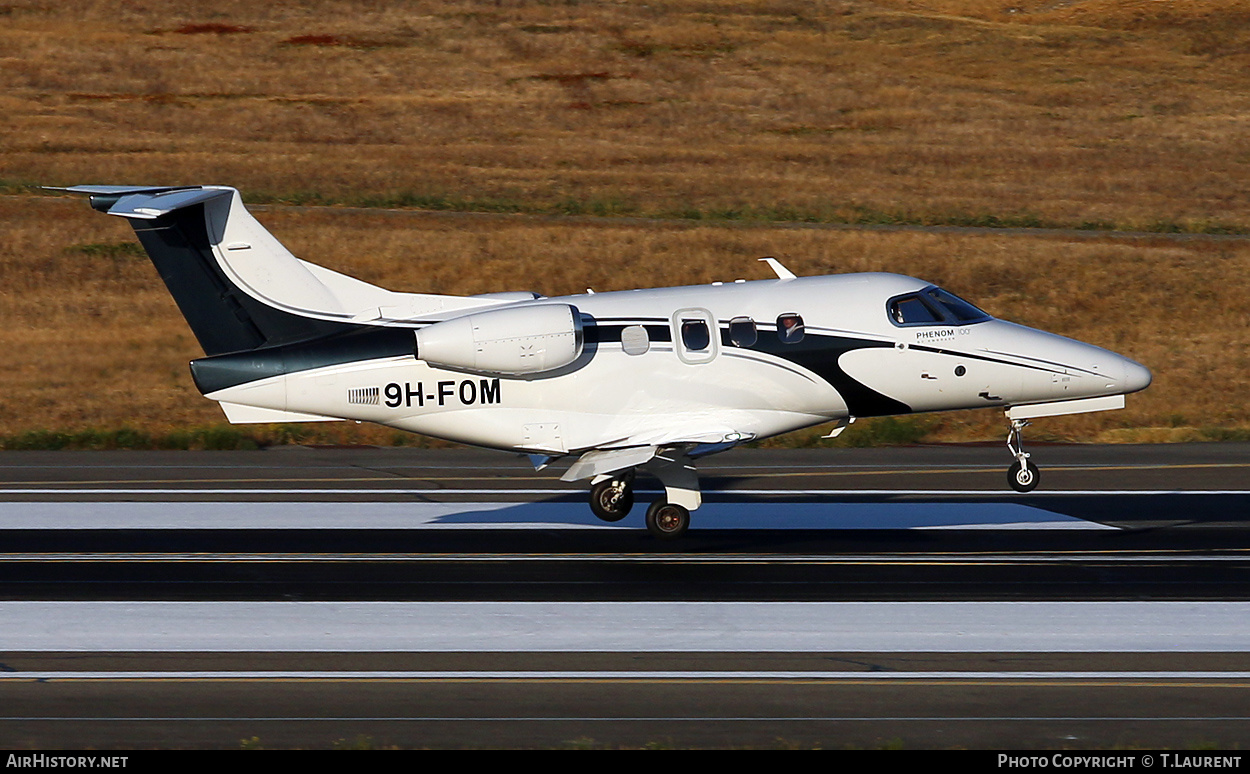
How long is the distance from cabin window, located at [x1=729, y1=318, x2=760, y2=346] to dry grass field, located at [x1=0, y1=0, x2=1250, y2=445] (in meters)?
12.7

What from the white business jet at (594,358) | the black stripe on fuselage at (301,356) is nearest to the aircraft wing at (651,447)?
the white business jet at (594,358)

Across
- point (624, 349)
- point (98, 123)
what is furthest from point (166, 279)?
point (98, 123)

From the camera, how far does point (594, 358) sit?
1891 cm

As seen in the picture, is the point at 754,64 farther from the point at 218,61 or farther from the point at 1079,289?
the point at 1079,289

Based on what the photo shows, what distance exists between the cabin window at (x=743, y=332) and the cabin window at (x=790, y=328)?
0.32 metres

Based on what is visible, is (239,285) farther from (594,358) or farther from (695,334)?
(695,334)

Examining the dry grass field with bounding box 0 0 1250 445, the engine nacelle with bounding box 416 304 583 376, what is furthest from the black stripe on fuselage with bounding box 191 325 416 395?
the dry grass field with bounding box 0 0 1250 445

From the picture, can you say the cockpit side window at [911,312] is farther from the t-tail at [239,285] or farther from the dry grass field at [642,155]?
the dry grass field at [642,155]

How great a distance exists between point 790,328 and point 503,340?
12.2 ft

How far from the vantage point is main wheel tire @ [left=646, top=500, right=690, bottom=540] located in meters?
19.0

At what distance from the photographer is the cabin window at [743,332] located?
19.0 meters

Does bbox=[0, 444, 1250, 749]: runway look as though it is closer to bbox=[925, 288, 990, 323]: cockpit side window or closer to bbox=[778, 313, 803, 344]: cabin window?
bbox=[778, 313, 803, 344]: cabin window

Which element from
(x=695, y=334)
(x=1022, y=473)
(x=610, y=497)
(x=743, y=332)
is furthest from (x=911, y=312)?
(x=610, y=497)
